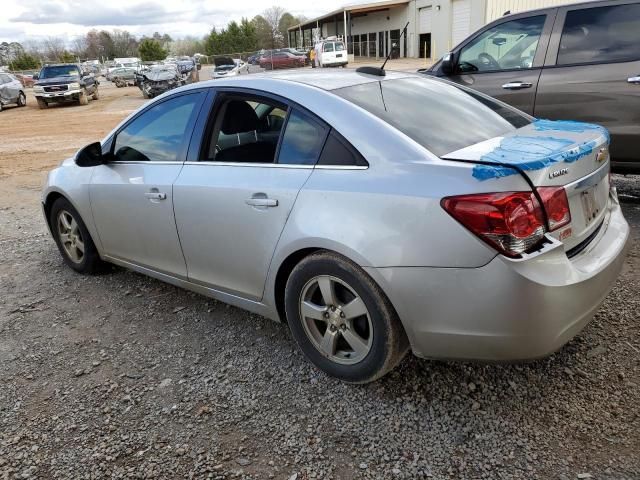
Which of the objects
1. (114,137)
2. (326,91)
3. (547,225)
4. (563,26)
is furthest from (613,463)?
(563,26)

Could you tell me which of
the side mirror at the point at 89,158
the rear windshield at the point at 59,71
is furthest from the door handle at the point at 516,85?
the rear windshield at the point at 59,71

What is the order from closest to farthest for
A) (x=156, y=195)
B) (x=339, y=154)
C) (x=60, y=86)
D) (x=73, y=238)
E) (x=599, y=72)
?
(x=339, y=154), (x=156, y=195), (x=73, y=238), (x=599, y=72), (x=60, y=86)

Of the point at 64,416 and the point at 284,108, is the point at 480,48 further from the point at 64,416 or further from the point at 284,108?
the point at 64,416

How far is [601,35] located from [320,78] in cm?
343

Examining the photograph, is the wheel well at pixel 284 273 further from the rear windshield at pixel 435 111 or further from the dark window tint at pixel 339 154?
the rear windshield at pixel 435 111

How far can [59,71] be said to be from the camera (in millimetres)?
24812

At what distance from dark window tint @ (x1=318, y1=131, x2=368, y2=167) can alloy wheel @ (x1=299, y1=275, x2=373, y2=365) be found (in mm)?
566

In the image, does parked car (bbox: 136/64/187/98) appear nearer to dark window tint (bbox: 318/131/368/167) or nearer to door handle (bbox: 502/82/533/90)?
door handle (bbox: 502/82/533/90)

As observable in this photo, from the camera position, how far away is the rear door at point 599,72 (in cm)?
493

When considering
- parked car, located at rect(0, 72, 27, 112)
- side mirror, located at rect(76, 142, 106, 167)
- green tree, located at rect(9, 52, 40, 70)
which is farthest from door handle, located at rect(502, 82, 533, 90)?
green tree, located at rect(9, 52, 40, 70)

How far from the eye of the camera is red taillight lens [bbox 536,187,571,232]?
228cm

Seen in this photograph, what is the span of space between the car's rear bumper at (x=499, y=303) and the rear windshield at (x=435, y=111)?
2.05ft

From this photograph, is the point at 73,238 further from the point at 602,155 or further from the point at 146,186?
the point at 602,155

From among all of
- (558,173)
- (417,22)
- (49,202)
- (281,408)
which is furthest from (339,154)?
(417,22)
